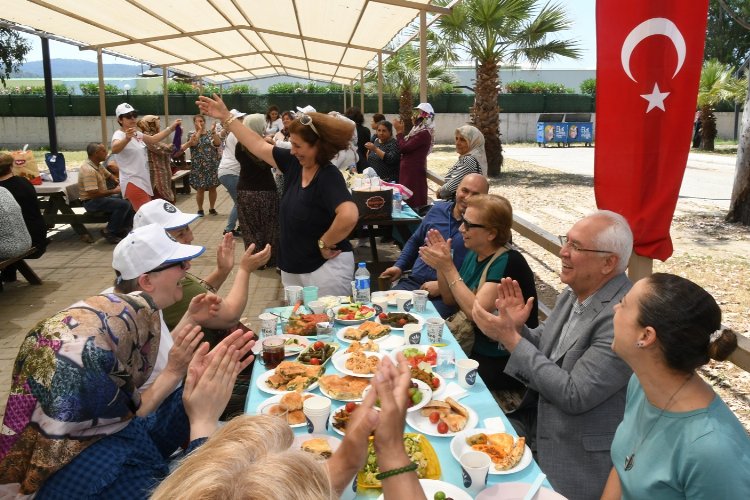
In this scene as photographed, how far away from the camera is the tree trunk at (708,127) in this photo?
23731 mm

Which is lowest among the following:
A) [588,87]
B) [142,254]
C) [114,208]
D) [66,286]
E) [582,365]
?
[66,286]

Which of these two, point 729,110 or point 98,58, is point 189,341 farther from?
point 729,110

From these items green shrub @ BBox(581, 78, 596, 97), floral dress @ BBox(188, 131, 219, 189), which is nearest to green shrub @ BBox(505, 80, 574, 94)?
green shrub @ BBox(581, 78, 596, 97)

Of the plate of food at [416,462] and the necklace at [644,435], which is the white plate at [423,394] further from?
the necklace at [644,435]

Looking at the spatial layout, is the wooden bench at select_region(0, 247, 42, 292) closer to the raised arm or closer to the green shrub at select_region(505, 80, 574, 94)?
the raised arm

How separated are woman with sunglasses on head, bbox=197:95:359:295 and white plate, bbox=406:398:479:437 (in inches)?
65.9

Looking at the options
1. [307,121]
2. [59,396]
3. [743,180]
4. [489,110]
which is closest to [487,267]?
[307,121]

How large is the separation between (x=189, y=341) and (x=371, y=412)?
947 mm

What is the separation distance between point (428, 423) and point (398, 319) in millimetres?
1095

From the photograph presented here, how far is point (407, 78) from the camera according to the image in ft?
81.0

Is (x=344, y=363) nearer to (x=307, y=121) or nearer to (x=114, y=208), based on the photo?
(x=307, y=121)

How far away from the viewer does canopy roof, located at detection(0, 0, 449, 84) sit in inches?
309

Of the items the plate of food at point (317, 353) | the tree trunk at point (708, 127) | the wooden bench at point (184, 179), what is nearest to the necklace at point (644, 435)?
the plate of food at point (317, 353)

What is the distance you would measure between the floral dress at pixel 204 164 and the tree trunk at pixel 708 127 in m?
21.5
